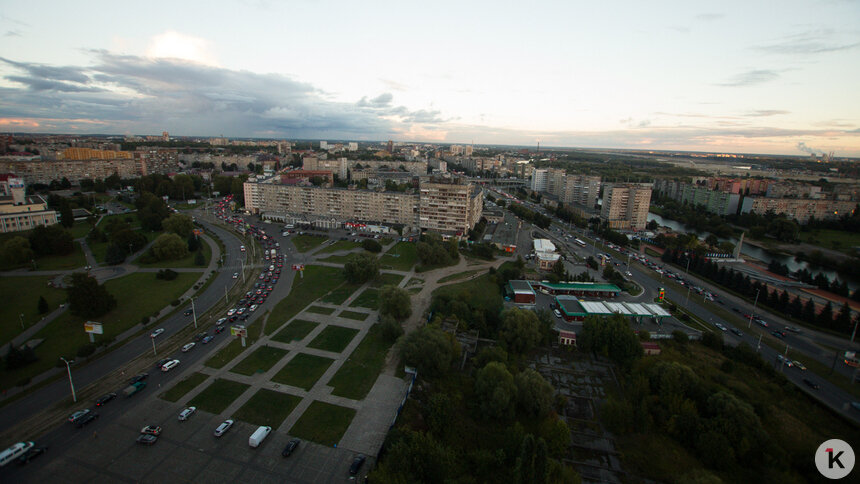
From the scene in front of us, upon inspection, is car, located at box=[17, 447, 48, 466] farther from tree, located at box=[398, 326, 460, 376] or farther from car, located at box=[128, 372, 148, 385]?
tree, located at box=[398, 326, 460, 376]

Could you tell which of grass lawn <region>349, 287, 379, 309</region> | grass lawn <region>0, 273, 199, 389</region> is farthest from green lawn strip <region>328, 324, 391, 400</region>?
grass lawn <region>0, 273, 199, 389</region>

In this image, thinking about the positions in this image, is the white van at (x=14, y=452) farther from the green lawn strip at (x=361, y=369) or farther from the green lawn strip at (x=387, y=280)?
the green lawn strip at (x=387, y=280)

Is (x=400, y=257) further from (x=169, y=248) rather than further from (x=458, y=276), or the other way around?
(x=169, y=248)

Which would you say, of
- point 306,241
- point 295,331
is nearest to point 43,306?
point 295,331

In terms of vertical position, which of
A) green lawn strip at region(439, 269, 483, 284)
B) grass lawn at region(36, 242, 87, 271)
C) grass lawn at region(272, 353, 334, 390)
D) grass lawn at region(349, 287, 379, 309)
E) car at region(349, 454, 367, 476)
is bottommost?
grass lawn at region(272, 353, 334, 390)

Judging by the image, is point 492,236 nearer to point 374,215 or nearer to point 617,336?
point 374,215

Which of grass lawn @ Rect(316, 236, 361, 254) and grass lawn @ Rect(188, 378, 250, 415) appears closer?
grass lawn @ Rect(188, 378, 250, 415)

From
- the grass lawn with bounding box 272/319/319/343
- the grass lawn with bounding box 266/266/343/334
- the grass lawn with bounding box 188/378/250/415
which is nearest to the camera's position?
the grass lawn with bounding box 188/378/250/415
